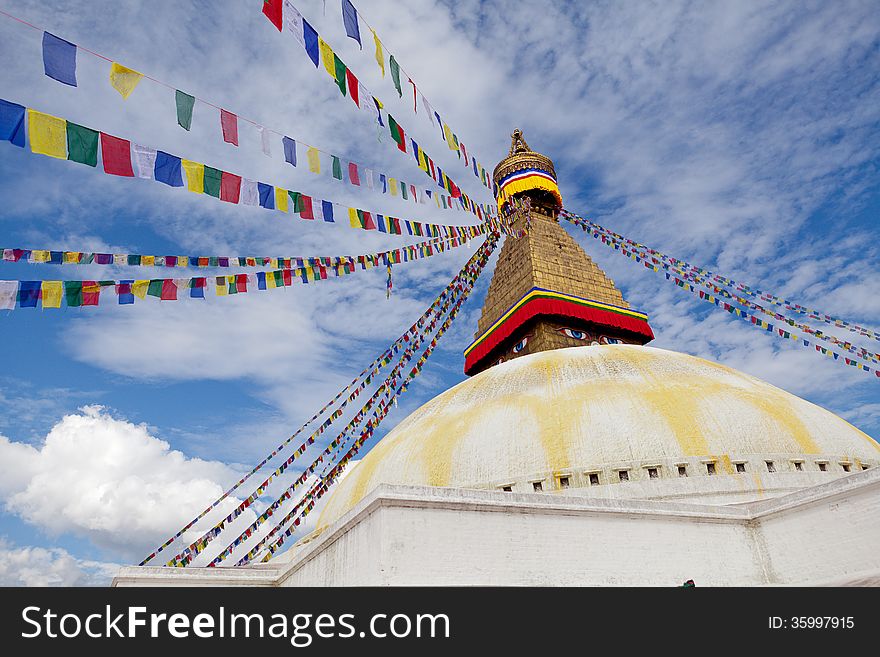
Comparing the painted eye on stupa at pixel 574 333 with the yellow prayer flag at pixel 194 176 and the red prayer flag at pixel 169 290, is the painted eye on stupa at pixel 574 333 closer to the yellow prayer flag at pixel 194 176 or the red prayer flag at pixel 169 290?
the red prayer flag at pixel 169 290

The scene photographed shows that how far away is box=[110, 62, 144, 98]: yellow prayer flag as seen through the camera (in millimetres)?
5664

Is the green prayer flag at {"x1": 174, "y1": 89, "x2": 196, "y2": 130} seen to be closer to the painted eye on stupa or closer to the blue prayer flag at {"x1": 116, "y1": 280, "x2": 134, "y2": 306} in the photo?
the blue prayer flag at {"x1": 116, "y1": 280, "x2": 134, "y2": 306}

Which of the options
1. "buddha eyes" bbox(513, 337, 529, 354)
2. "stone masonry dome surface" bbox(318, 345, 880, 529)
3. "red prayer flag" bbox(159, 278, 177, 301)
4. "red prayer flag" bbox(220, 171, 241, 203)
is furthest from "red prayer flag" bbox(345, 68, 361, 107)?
"buddha eyes" bbox(513, 337, 529, 354)

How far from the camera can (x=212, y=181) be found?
22.9ft

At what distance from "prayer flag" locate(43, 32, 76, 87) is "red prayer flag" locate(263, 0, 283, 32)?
5.60 feet

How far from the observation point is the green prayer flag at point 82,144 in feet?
18.0

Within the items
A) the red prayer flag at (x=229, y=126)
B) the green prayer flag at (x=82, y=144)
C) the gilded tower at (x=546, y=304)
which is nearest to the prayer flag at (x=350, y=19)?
the red prayer flag at (x=229, y=126)

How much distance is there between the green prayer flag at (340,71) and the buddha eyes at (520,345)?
42.2 ft

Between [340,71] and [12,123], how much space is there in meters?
3.32

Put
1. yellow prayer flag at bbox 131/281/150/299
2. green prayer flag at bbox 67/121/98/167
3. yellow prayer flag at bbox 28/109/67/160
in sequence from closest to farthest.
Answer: yellow prayer flag at bbox 28/109/67/160, green prayer flag at bbox 67/121/98/167, yellow prayer flag at bbox 131/281/150/299

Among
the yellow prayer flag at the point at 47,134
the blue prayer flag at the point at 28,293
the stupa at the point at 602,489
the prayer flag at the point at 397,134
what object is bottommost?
the stupa at the point at 602,489

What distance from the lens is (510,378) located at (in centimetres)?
1340
